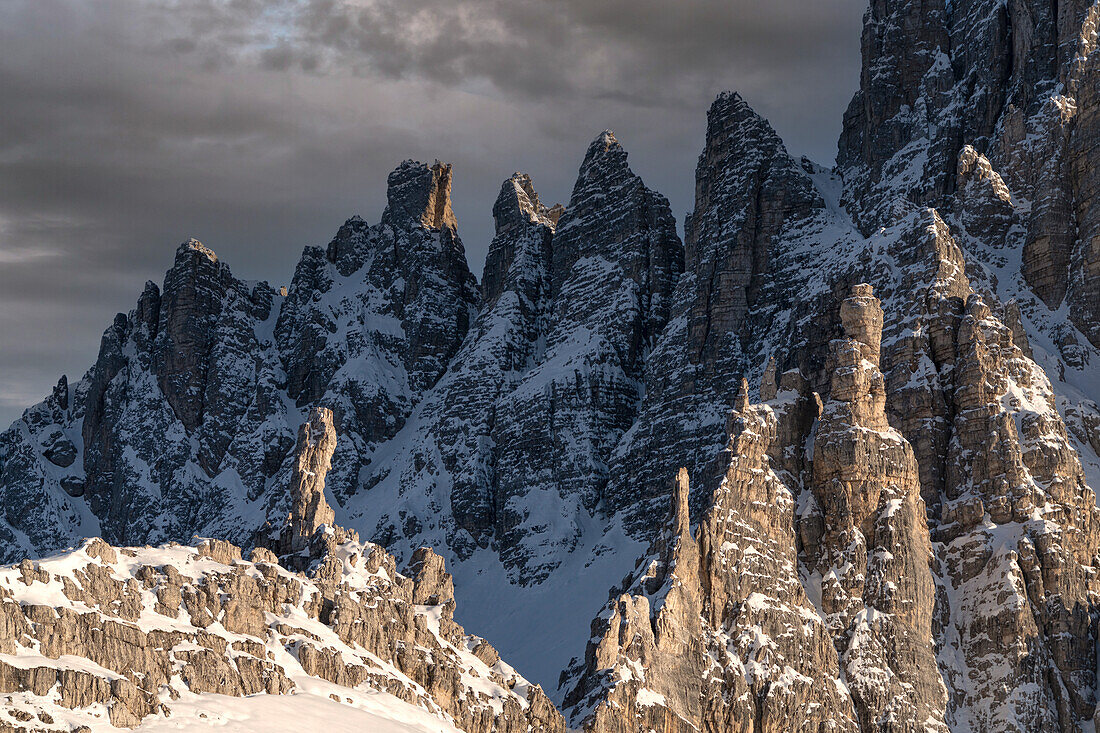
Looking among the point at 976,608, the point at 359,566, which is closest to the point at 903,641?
the point at 976,608

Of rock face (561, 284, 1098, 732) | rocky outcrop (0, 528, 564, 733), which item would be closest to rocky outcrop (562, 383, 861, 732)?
rock face (561, 284, 1098, 732)

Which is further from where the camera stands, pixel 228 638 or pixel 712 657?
pixel 712 657

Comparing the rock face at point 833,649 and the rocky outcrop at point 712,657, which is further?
the rock face at point 833,649

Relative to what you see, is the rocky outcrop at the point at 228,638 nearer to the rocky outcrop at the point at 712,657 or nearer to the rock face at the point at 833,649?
the rocky outcrop at the point at 712,657

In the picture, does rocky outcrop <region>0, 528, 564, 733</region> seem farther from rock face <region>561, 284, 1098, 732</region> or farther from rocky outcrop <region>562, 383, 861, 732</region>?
rock face <region>561, 284, 1098, 732</region>

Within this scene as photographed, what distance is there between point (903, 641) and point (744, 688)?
20735 millimetres

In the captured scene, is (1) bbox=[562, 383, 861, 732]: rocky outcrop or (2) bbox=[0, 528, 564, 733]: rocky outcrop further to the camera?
(1) bbox=[562, 383, 861, 732]: rocky outcrop

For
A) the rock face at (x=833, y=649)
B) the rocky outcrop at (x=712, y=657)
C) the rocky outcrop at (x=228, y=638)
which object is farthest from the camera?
the rock face at (x=833, y=649)

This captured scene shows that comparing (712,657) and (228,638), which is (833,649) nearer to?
(712,657)

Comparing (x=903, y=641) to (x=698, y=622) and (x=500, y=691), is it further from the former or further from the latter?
(x=500, y=691)

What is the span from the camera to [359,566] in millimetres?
184000

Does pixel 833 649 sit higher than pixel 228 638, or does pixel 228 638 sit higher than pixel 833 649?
pixel 833 649

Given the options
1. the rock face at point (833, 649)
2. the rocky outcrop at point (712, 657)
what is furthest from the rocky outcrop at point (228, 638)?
the rock face at point (833, 649)

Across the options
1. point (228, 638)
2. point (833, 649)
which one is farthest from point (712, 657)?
point (228, 638)
